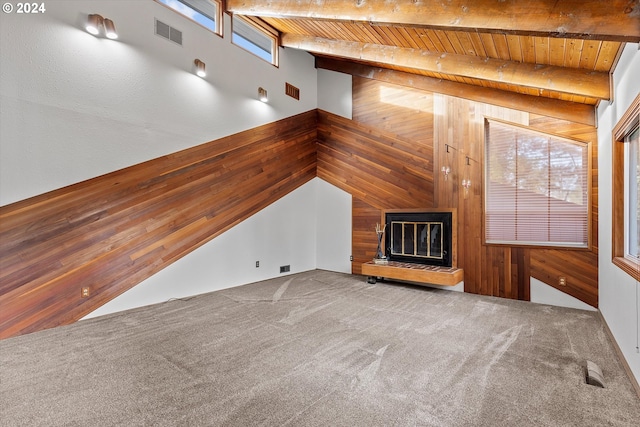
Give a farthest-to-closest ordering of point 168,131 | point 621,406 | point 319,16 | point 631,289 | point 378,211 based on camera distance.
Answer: point 378,211
point 168,131
point 319,16
point 631,289
point 621,406

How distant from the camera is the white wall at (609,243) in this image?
229cm

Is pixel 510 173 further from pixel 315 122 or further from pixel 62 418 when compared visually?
pixel 62 418

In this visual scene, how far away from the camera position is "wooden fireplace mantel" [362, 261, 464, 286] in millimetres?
4445

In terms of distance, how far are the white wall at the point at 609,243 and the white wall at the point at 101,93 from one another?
15.8 ft

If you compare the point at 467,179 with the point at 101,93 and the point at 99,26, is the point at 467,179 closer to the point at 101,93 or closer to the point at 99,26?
the point at 101,93

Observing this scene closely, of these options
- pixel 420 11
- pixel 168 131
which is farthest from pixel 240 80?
pixel 420 11

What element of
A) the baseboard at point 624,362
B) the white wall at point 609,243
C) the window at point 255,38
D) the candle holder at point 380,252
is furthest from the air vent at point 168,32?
the baseboard at point 624,362

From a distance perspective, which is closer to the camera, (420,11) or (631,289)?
(631,289)

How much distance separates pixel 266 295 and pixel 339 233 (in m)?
2.41

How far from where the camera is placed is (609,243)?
3109 millimetres

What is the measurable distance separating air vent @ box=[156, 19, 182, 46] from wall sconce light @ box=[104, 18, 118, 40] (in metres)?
0.62

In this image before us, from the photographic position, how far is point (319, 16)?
3408 mm

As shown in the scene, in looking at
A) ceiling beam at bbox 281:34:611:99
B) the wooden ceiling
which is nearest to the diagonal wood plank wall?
the wooden ceiling

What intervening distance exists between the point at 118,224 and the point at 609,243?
563 cm
